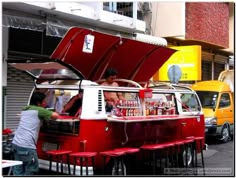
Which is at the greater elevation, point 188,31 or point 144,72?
point 188,31

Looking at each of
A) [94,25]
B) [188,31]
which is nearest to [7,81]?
[94,25]

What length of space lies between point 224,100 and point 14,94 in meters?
7.00

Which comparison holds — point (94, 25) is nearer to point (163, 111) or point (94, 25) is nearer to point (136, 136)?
point (163, 111)

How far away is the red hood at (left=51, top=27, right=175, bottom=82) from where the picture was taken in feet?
24.0

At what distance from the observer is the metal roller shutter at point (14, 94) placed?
11398mm

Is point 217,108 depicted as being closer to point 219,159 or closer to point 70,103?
point 219,159

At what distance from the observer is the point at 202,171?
8359 millimetres

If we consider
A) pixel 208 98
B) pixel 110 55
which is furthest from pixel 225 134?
pixel 110 55

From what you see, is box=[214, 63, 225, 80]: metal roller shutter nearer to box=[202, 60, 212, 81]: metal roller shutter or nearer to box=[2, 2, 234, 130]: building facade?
box=[202, 60, 212, 81]: metal roller shutter

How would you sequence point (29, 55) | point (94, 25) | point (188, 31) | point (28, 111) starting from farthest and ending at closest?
point (188, 31) → point (94, 25) → point (29, 55) → point (28, 111)

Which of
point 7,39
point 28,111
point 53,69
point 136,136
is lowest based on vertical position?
point 136,136

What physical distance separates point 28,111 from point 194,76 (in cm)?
999

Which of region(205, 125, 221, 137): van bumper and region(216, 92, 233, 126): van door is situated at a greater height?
region(216, 92, 233, 126): van door

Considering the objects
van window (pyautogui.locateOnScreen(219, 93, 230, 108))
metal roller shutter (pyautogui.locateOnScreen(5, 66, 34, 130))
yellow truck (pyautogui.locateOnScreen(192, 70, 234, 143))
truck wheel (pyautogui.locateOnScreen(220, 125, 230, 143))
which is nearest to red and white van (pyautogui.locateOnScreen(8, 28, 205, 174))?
metal roller shutter (pyautogui.locateOnScreen(5, 66, 34, 130))
